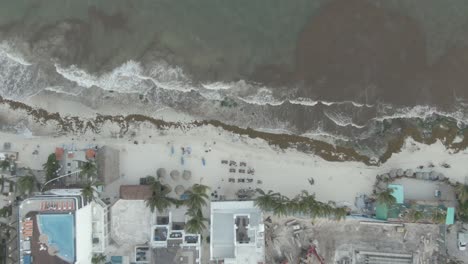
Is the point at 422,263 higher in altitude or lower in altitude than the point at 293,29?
lower

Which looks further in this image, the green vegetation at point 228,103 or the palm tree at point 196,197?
the green vegetation at point 228,103

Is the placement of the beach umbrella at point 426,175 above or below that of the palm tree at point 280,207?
above

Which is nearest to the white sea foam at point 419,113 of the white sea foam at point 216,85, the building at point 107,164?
the white sea foam at point 216,85

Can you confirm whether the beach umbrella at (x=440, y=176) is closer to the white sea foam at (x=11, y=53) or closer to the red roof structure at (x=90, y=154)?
the red roof structure at (x=90, y=154)

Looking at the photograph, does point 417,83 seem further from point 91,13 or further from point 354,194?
point 91,13

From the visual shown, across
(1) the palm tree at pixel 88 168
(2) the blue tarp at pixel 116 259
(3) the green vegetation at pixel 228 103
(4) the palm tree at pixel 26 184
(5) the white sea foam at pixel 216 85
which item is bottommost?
(2) the blue tarp at pixel 116 259

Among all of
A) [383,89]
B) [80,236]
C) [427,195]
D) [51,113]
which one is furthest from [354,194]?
[51,113]

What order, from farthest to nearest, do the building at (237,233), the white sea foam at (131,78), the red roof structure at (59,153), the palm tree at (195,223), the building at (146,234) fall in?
the red roof structure at (59,153) → the white sea foam at (131,78) → the building at (237,233) → the building at (146,234) → the palm tree at (195,223)
